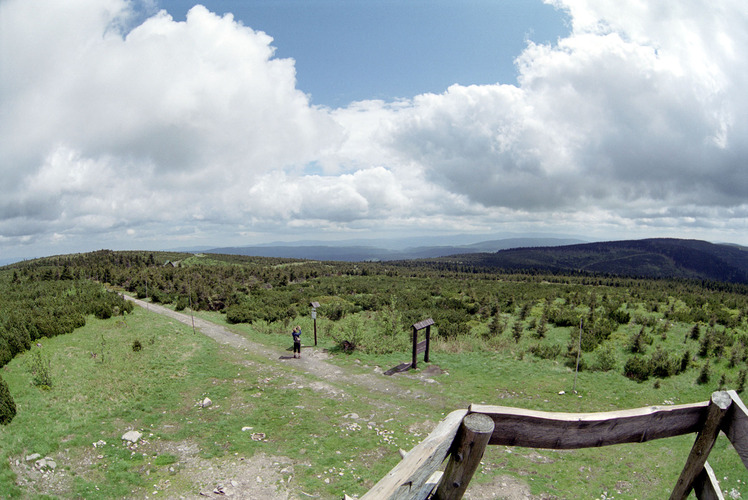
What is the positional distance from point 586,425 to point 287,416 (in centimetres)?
887

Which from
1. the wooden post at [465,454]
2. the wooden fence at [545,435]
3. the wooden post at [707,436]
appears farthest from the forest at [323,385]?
the wooden post at [465,454]

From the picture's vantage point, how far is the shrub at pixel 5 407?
27.9ft

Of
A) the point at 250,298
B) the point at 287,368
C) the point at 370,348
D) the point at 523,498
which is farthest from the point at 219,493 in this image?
the point at 250,298

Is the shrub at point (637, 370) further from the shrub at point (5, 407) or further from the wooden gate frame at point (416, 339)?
the shrub at point (5, 407)

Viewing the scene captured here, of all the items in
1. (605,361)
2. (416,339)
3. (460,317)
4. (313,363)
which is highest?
(416,339)

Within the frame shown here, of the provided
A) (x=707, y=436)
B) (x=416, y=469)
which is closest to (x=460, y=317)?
(x=707, y=436)

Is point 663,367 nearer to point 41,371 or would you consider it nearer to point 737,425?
point 737,425

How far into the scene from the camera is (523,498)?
6.61 metres

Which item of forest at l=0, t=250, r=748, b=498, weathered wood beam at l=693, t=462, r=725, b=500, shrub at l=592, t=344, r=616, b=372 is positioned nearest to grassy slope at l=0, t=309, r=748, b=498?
forest at l=0, t=250, r=748, b=498

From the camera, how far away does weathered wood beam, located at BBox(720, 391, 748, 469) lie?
2699 mm

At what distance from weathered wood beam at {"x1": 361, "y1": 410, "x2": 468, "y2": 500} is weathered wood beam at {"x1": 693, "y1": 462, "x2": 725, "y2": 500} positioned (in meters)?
2.44

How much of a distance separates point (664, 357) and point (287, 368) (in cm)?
1440

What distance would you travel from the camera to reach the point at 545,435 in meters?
2.74

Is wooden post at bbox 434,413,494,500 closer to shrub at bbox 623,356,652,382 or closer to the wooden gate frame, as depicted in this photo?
the wooden gate frame
